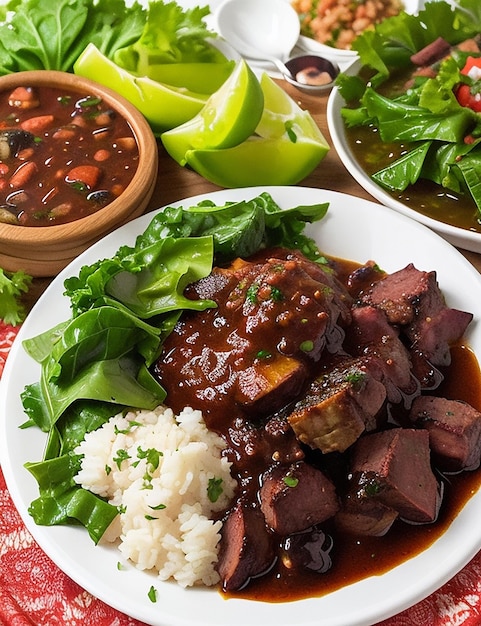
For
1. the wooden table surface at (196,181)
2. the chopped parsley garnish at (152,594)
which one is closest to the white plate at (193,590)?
the chopped parsley garnish at (152,594)

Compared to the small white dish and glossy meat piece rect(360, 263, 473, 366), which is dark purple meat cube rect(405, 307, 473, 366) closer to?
glossy meat piece rect(360, 263, 473, 366)

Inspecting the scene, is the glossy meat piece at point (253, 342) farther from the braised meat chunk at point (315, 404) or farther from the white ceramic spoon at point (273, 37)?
the white ceramic spoon at point (273, 37)

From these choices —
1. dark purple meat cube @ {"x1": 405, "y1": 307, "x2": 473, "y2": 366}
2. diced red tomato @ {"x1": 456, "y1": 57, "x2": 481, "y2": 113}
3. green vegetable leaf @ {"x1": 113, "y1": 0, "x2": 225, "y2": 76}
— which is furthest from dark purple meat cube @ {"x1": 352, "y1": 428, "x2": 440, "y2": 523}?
green vegetable leaf @ {"x1": 113, "y1": 0, "x2": 225, "y2": 76}

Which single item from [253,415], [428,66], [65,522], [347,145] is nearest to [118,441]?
[65,522]

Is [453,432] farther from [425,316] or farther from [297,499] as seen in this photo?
[297,499]

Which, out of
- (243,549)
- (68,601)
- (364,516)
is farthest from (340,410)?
(68,601)
